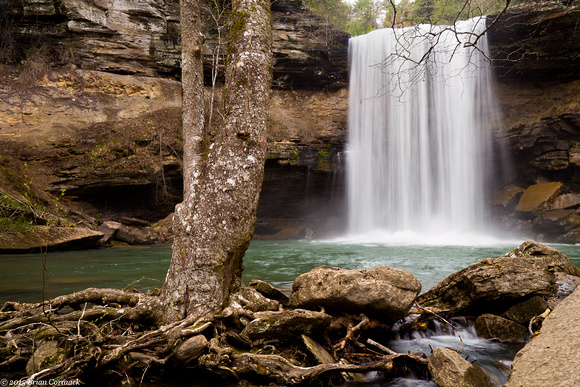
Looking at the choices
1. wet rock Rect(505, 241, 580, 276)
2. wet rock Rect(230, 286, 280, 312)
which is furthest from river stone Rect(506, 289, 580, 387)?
wet rock Rect(505, 241, 580, 276)

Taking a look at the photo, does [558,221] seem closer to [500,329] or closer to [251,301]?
[500,329]

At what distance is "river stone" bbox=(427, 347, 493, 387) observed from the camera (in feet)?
8.39

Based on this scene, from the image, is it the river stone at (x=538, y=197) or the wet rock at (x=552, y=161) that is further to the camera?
the wet rock at (x=552, y=161)

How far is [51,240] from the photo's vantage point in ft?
34.9

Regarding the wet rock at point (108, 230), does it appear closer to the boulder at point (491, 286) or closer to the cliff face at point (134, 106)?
the cliff face at point (134, 106)

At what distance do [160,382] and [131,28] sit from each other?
65.6 ft

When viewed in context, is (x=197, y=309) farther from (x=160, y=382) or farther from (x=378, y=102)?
(x=378, y=102)

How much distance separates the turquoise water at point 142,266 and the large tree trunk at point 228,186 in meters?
1.59

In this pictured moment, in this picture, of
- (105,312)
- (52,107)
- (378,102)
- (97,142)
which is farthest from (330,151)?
(105,312)

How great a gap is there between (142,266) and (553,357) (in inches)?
353

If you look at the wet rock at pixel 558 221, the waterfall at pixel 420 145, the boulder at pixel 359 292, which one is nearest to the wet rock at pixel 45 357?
the boulder at pixel 359 292

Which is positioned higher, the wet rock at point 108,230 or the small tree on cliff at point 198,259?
the small tree on cliff at point 198,259

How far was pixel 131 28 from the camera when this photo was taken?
1769 cm

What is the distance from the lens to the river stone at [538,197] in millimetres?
16438
